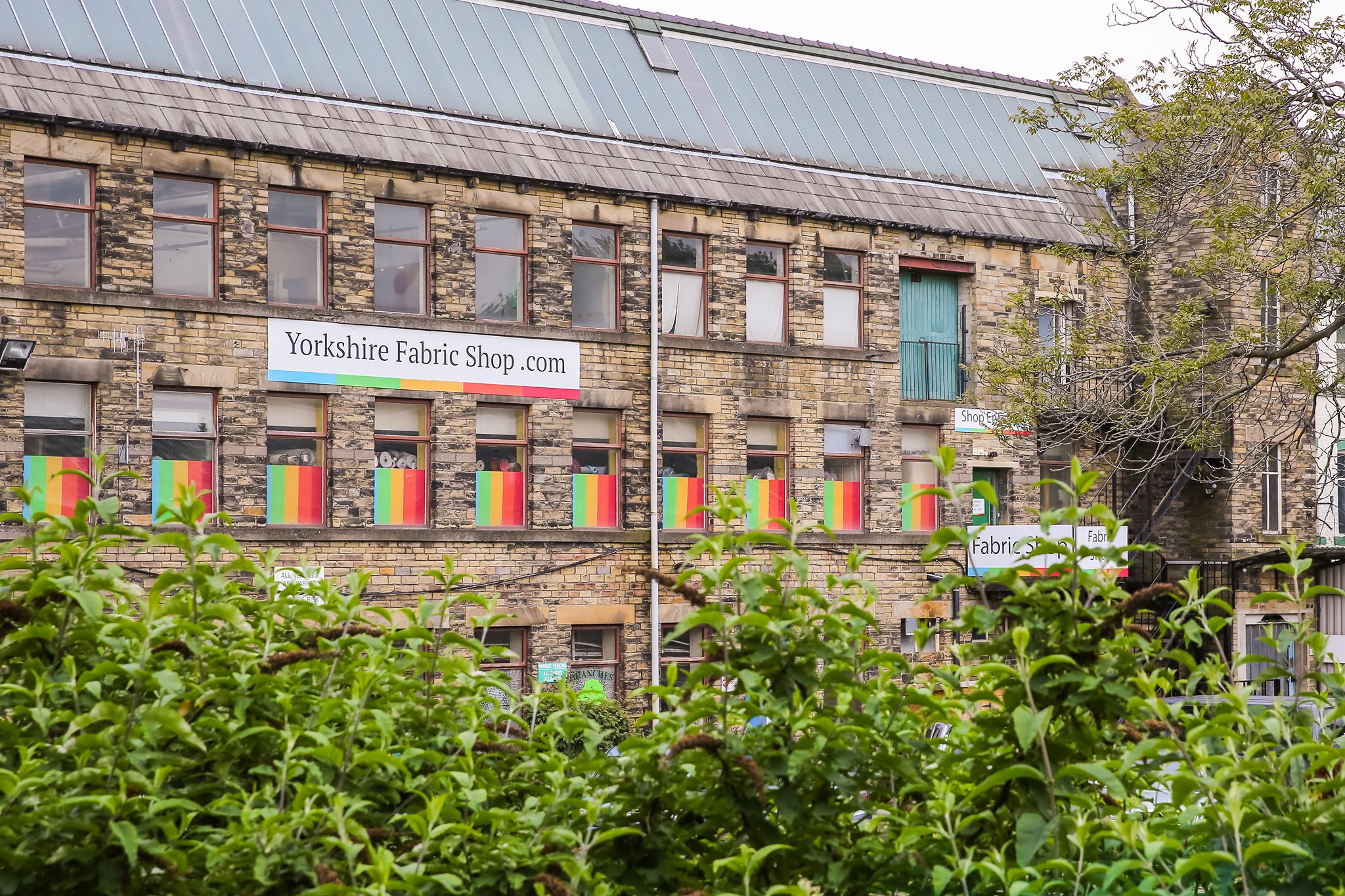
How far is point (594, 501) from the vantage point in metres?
25.3

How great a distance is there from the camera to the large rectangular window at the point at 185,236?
71.1ft

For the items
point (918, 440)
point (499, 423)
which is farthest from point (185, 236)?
point (918, 440)

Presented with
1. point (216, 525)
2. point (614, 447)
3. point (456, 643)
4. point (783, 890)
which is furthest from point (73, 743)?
point (614, 447)

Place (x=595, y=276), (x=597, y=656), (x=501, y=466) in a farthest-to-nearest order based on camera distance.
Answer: (x=595, y=276)
(x=597, y=656)
(x=501, y=466)

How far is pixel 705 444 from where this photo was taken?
26.3m

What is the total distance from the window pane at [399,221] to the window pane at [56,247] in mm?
4387

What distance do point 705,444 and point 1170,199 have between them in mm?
9552

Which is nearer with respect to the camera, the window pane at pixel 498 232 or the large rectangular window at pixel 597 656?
the window pane at pixel 498 232

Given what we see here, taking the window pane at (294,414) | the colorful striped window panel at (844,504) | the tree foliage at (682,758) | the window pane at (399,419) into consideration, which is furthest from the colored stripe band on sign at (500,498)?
the tree foliage at (682,758)

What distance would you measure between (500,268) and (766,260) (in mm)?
5338

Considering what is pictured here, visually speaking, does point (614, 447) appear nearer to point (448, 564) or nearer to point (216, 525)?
point (216, 525)

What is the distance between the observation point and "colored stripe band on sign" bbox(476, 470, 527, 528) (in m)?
24.2

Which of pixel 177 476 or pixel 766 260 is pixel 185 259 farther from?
pixel 766 260

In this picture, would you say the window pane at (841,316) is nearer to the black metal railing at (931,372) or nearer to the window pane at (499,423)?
the black metal railing at (931,372)
